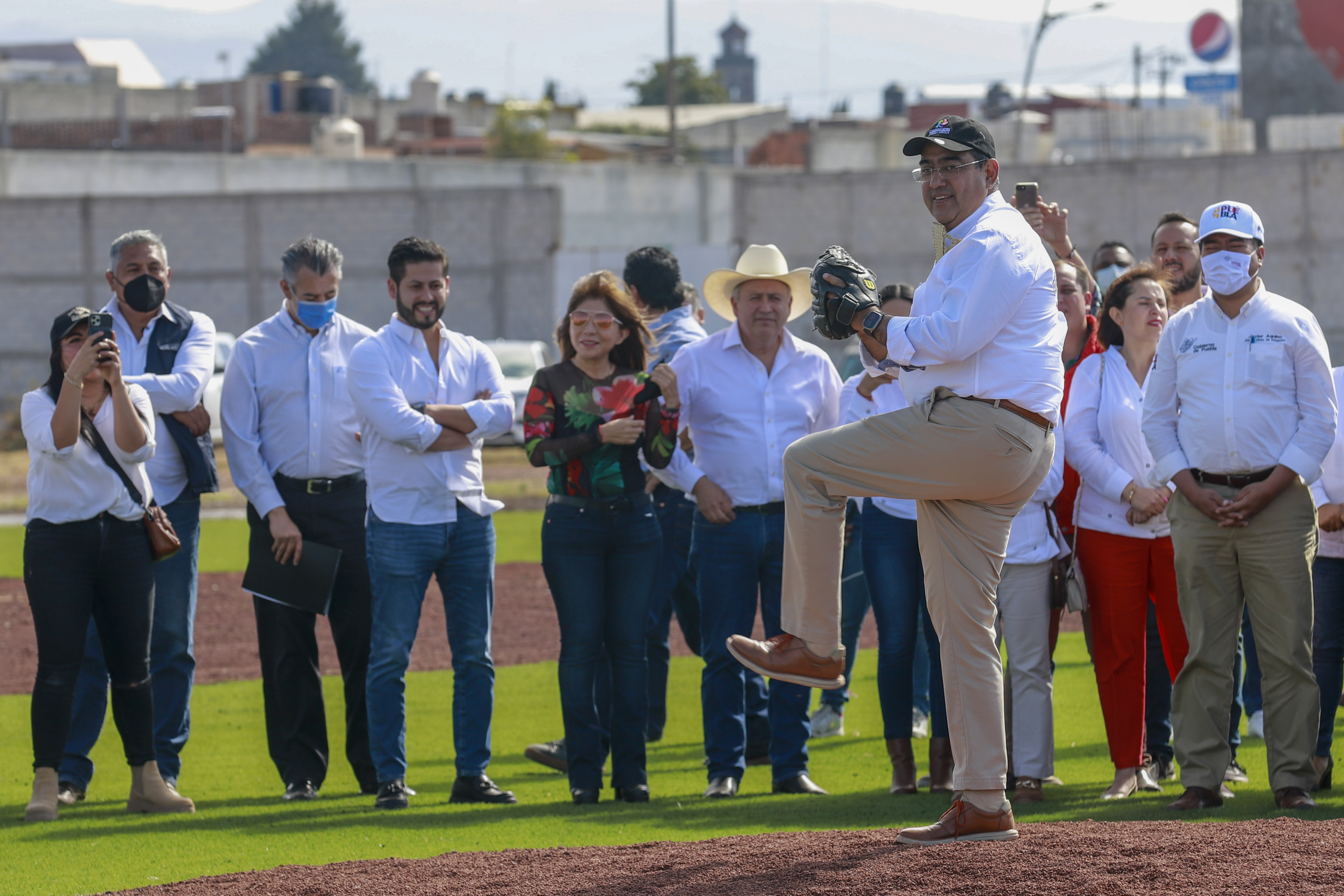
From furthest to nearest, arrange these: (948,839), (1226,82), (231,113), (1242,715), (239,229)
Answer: (1226,82) → (231,113) → (239,229) → (1242,715) → (948,839)

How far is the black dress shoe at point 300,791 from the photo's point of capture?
290 inches

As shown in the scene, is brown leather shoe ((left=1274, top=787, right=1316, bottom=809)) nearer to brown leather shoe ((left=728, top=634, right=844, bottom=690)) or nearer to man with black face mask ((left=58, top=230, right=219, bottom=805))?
brown leather shoe ((left=728, top=634, right=844, bottom=690))

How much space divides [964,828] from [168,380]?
437 cm

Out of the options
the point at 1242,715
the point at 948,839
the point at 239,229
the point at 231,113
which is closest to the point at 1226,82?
the point at 231,113

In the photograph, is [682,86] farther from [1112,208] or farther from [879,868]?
[879,868]

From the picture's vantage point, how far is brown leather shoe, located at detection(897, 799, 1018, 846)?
5.29 metres

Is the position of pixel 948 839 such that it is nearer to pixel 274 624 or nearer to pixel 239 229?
pixel 274 624

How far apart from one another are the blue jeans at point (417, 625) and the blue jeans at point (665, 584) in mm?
1742

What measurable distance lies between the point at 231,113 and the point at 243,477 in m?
48.0

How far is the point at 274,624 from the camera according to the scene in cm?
758

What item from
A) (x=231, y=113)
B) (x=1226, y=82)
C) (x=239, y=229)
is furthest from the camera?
(x=1226, y=82)

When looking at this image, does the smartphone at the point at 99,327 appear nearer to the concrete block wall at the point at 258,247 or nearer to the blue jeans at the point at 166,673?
the blue jeans at the point at 166,673

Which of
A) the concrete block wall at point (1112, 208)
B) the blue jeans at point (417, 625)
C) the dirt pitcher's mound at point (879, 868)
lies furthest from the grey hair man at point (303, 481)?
the concrete block wall at point (1112, 208)

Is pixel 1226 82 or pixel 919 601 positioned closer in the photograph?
pixel 919 601
